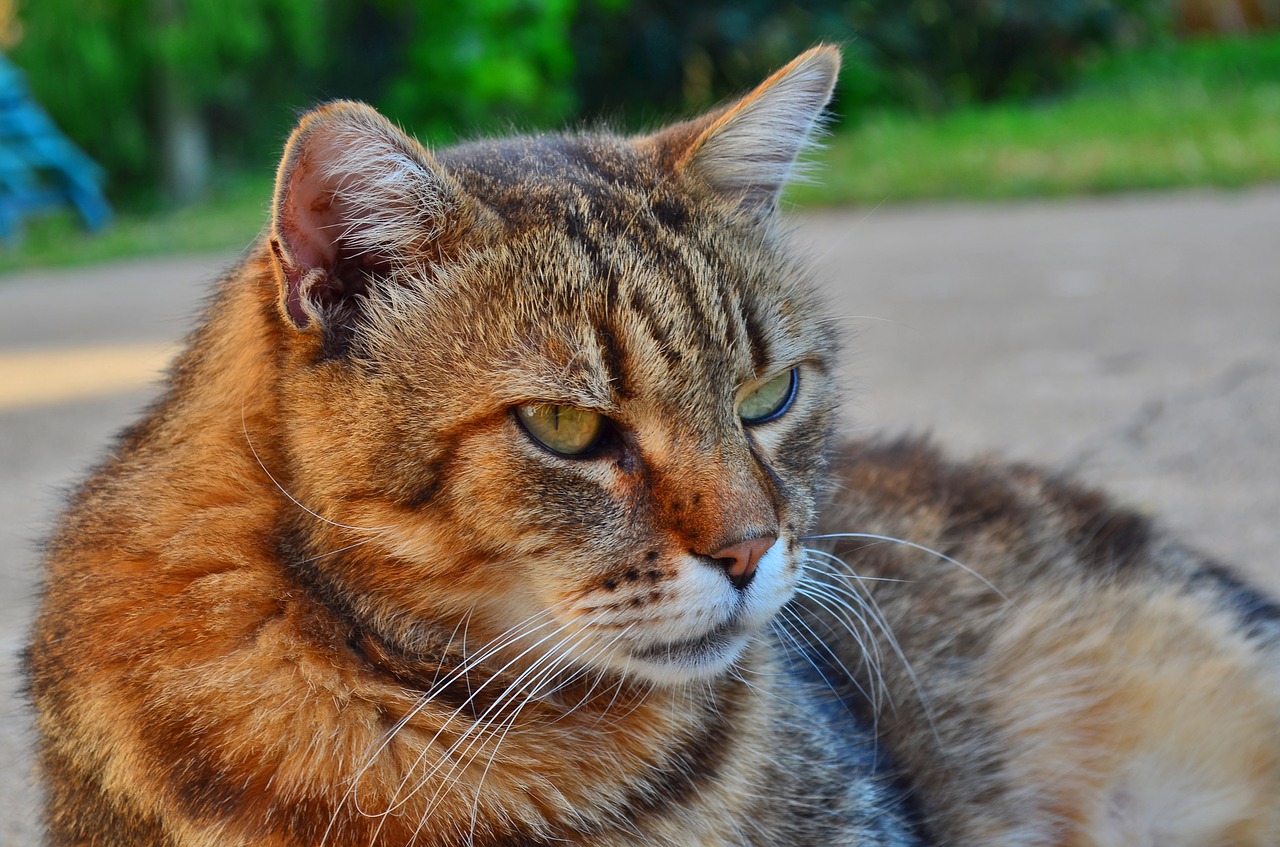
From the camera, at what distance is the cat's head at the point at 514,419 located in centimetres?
148

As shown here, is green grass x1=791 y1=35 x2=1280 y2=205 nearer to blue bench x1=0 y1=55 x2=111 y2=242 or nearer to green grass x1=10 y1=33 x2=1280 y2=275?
green grass x1=10 y1=33 x2=1280 y2=275

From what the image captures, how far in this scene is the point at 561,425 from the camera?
1.51 m

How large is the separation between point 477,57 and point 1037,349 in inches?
280

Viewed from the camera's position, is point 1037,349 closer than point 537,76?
Yes

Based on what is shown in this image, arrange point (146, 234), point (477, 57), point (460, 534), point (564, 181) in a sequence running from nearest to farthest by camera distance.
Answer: point (460, 534), point (564, 181), point (146, 234), point (477, 57)

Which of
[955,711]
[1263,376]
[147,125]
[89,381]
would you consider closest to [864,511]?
[955,711]

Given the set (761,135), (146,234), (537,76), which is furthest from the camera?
(537,76)

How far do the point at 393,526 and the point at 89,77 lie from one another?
10469 millimetres

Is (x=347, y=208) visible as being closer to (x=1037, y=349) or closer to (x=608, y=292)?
(x=608, y=292)

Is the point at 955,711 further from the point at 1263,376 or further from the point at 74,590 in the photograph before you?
the point at 1263,376

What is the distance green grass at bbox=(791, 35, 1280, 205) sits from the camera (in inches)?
300

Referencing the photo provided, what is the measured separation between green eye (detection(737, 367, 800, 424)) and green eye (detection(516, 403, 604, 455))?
0.24 metres

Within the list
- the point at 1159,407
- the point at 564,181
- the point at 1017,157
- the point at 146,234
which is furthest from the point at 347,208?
the point at 146,234

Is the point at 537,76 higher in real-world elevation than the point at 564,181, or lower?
lower
